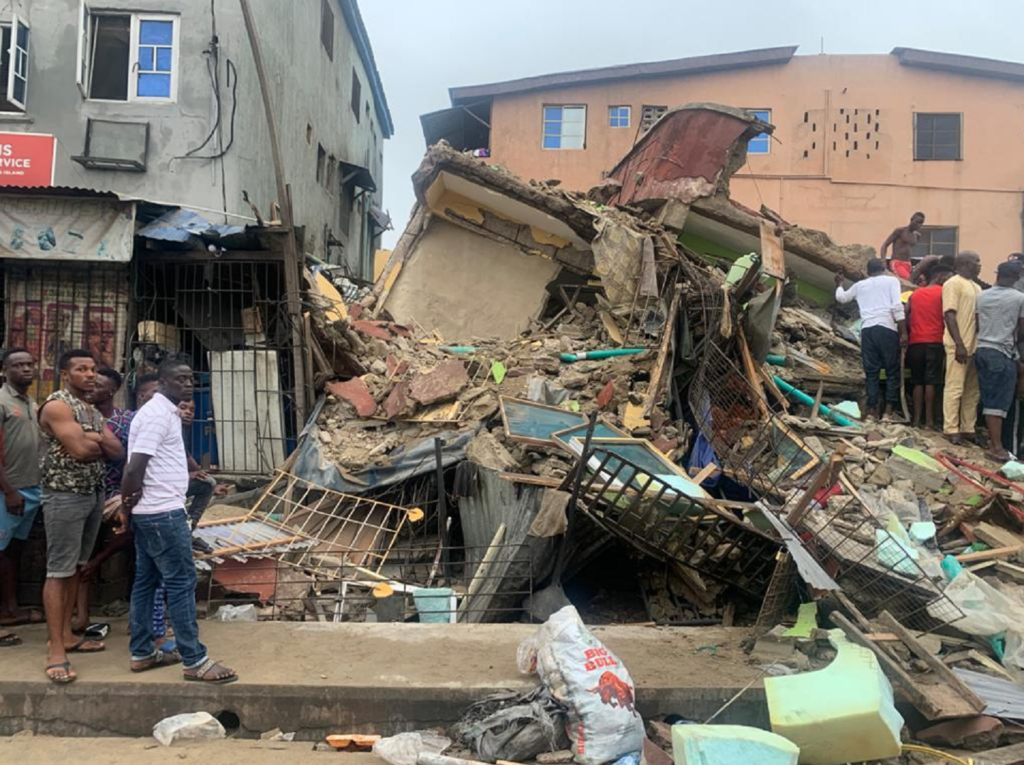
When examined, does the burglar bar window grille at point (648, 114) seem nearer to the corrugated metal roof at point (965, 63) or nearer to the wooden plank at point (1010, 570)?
the corrugated metal roof at point (965, 63)

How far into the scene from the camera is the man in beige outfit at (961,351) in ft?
22.5

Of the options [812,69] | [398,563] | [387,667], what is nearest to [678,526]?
[387,667]

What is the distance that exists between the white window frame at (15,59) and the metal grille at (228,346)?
4.01 meters

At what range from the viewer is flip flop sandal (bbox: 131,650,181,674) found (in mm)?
3824

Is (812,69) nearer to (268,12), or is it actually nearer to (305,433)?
(268,12)

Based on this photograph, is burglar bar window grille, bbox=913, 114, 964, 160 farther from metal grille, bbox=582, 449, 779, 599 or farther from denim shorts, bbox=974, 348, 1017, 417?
metal grille, bbox=582, 449, 779, 599

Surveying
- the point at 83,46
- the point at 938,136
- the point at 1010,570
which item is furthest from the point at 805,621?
the point at 938,136

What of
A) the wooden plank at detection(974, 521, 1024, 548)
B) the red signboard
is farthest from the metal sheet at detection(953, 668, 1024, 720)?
the red signboard

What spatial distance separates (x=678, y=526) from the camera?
4.78 meters

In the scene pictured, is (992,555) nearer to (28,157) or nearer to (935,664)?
(935,664)

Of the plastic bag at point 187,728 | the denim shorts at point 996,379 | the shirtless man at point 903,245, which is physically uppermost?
the shirtless man at point 903,245

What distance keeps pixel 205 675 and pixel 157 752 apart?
1.23 ft

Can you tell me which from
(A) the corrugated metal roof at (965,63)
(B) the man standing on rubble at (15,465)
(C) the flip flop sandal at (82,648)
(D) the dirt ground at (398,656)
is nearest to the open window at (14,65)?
(B) the man standing on rubble at (15,465)

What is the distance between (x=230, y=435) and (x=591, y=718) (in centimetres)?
582
